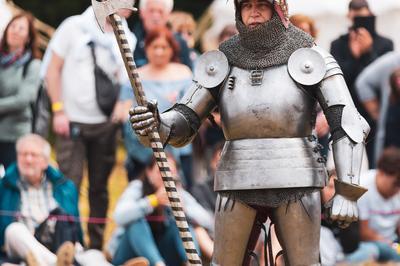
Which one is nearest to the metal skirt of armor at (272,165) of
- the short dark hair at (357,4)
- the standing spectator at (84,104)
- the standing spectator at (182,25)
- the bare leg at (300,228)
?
the bare leg at (300,228)

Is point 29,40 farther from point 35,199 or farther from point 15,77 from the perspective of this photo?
point 35,199

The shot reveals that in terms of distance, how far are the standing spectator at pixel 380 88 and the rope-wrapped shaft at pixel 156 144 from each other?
430 cm

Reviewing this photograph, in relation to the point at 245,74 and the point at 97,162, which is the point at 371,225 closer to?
the point at 97,162

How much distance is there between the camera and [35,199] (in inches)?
450

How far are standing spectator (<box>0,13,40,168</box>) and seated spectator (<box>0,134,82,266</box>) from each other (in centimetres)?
67

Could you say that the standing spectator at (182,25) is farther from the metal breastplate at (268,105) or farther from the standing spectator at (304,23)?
the metal breastplate at (268,105)

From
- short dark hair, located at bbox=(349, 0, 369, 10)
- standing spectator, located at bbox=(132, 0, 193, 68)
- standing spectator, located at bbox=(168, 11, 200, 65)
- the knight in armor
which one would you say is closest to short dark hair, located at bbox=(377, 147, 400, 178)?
short dark hair, located at bbox=(349, 0, 369, 10)

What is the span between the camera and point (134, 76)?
829 cm

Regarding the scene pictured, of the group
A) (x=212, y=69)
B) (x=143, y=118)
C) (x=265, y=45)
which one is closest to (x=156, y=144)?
(x=143, y=118)

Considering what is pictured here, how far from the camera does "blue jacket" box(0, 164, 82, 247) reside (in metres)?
11.4

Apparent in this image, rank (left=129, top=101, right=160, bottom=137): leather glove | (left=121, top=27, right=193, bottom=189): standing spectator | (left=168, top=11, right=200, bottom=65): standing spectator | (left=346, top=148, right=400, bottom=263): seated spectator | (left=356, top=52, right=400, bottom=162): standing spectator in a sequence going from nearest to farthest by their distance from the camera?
(left=129, top=101, right=160, bottom=137): leather glove < (left=346, top=148, right=400, bottom=263): seated spectator < (left=121, top=27, right=193, bottom=189): standing spectator < (left=356, top=52, right=400, bottom=162): standing spectator < (left=168, top=11, right=200, bottom=65): standing spectator

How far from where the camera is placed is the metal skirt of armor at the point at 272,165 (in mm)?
8352

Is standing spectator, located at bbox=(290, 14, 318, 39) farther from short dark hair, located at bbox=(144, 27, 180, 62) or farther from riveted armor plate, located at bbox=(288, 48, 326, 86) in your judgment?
riveted armor plate, located at bbox=(288, 48, 326, 86)

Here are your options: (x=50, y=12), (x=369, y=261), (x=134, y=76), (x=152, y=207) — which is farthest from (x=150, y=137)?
(x=50, y=12)
